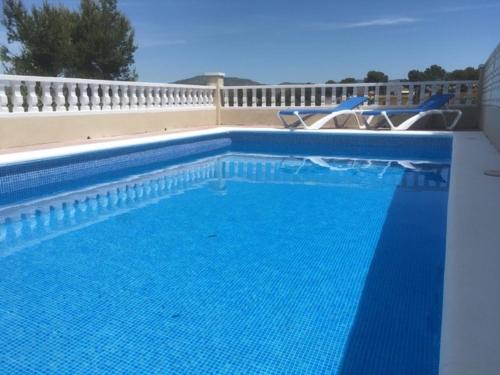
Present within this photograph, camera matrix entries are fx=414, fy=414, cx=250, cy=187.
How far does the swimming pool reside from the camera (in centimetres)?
189

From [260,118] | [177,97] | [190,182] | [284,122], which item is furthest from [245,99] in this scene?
[190,182]

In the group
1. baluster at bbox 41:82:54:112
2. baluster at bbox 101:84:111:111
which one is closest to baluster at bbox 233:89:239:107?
baluster at bbox 101:84:111:111

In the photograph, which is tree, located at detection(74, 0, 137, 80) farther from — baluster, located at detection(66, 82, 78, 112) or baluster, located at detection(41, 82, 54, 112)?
baluster, located at detection(41, 82, 54, 112)

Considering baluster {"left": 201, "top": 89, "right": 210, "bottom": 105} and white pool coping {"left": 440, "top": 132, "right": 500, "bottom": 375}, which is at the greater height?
baluster {"left": 201, "top": 89, "right": 210, "bottom": 105}

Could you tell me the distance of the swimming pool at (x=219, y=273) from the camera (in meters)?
1.89

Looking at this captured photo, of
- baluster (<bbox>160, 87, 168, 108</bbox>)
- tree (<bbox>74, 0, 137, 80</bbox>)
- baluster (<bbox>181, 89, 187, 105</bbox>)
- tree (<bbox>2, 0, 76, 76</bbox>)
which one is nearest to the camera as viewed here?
baluster (<bbox>160, 87, 168, 108</bbox>)

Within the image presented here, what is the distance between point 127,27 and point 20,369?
2631cm

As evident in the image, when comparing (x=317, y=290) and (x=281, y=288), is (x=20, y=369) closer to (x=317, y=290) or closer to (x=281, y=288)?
(x=281, y=288)

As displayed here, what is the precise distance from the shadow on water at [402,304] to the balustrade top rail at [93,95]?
19.5 feet

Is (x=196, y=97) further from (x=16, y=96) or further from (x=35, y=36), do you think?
(x=35, y=36)

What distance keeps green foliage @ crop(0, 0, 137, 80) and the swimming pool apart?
18.4m

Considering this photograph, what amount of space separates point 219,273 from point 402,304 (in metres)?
1.17

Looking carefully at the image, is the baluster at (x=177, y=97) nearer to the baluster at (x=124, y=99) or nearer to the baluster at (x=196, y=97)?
the baluster at (x=196, y=97)

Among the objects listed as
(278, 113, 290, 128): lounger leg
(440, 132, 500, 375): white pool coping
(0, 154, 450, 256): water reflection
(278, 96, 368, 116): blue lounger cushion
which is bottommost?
(0, 154, 450, 256): water reflection
